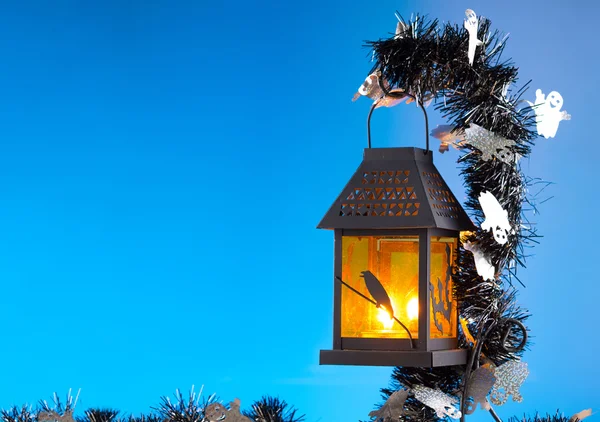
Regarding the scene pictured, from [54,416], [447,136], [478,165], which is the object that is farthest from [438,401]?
[54,416]

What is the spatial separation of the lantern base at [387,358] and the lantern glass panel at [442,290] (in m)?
0.07

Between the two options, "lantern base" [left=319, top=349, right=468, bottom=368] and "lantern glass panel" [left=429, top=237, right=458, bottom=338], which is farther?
"lantern glass panel" [left=429, top=237, right=458, bottom=338]

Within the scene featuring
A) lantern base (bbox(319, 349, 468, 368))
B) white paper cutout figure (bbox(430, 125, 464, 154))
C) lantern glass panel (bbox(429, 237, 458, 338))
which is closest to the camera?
lantern base (bbox(319, 349, 468, 368))

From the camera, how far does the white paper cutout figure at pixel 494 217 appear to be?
2.09m

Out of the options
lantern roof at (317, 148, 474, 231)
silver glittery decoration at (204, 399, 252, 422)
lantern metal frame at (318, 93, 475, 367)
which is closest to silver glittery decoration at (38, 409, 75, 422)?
silver glittery decoration at (204, 399, 252, 422)

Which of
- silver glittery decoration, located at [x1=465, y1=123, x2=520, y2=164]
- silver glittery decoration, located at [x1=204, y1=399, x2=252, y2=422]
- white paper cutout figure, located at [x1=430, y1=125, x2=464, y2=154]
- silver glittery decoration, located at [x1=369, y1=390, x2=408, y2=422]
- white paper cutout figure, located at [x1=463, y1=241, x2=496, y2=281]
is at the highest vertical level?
white paper cutout figure, located at [x1=430, y1=125, x2=464, y2=154]

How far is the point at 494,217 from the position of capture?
210 cm

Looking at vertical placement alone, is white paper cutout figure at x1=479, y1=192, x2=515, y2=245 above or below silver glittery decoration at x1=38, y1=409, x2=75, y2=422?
above

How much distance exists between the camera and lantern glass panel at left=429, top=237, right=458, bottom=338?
A: 2.09 metres

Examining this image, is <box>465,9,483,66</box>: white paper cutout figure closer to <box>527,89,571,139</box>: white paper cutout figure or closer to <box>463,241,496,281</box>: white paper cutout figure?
<box>527,89,571,139</box>: white paper cutout figure

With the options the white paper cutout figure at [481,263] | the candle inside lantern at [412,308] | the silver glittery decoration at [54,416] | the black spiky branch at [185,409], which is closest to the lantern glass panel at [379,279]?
the candle inside lantern at [412,308]

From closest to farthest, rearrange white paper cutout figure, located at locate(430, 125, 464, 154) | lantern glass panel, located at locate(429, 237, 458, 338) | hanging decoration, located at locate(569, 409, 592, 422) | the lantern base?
the lantern base
lantern glass panel, located at locate(429, 237, 458, 338)
hanging decoration, located at locate(569, 409, 592, 422)
white paper cutout figure, located at locate(430, 125, 464, 154)

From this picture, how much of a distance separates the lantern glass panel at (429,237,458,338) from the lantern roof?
0.19 ft

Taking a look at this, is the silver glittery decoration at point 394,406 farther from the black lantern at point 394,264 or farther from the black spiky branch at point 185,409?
the black spiky branch at point 185,409
